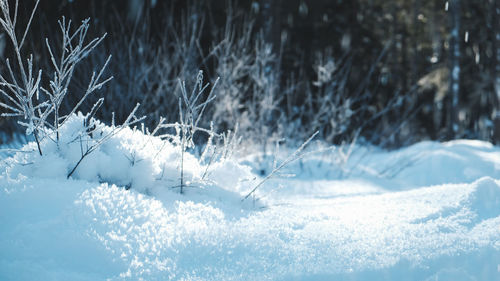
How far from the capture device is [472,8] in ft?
41.5

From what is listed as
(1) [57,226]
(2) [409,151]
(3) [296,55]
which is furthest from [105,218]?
(3) [296,55]

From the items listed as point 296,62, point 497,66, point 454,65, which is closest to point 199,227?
point 497,66

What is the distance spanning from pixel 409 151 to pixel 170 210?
195 inches

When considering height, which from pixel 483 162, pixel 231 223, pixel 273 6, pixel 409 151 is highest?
pixel 273 6

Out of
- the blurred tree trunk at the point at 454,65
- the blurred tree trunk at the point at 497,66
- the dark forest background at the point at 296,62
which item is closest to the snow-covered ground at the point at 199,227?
the dark forest background at the point at 296,62

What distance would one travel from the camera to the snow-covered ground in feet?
5.37

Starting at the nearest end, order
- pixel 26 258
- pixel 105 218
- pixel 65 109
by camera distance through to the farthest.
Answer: pixel 26 258, pixel 105 218, pixel 65 109

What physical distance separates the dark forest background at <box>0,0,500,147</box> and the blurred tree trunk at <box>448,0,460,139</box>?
0.07 feet

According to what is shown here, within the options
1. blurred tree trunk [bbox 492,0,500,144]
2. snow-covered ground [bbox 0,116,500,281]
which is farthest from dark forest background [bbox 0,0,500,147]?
snow-covered ground [bbox 0,116,500,281]

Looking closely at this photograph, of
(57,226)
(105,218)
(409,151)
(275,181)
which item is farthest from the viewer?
(409,151)

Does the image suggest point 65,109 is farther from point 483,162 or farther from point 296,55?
point 296,55

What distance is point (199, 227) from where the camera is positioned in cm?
198

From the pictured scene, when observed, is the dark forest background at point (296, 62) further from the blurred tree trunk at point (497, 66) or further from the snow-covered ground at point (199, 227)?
the snow-covered ground at point (199, 227)

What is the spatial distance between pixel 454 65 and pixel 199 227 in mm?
7984
